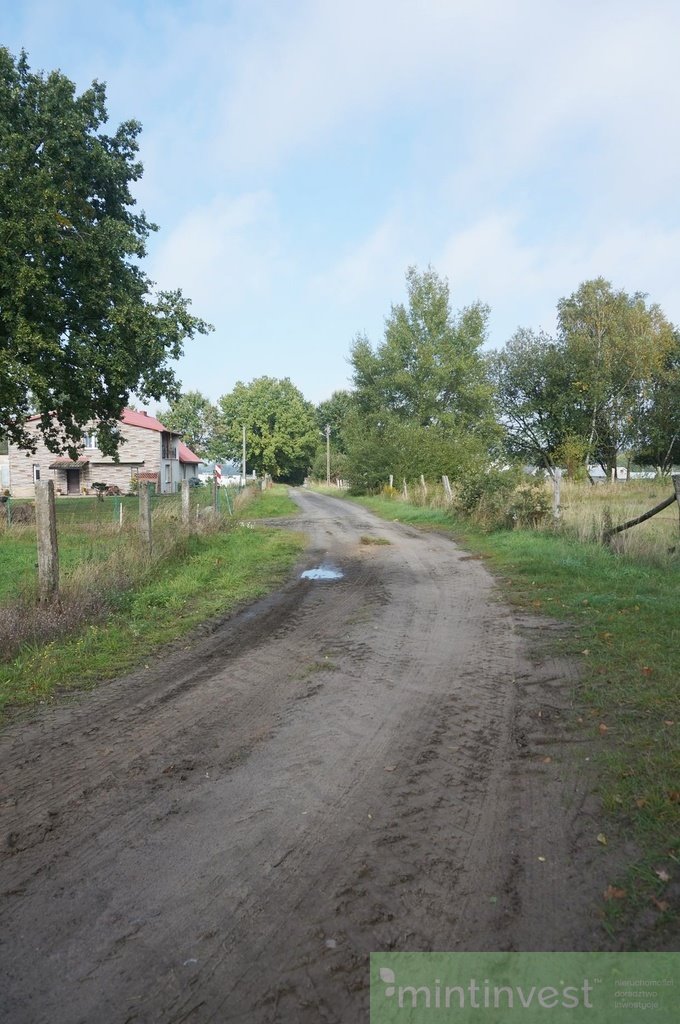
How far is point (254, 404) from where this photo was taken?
68.6 m

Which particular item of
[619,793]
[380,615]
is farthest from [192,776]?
[380,615]

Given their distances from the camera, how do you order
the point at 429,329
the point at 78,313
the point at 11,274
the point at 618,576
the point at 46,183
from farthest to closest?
the point at 429,329
the point at 78,313
the point at 46,183
the point at 11,274
the point at 618,576

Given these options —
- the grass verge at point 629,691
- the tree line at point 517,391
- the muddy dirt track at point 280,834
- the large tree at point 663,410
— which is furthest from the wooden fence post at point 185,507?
the large tree at point 663,410

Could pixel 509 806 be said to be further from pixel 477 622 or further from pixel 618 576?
pixel 618 576

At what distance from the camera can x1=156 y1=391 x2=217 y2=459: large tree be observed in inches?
3878

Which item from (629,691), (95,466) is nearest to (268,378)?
(95,466)

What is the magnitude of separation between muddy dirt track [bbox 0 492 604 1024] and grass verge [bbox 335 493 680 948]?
0.56ft

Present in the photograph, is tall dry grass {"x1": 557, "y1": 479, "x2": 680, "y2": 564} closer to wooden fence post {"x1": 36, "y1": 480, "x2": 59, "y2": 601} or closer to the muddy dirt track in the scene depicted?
the muddy dirt track

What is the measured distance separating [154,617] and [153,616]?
0.05 meters

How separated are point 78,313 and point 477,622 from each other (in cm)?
1748

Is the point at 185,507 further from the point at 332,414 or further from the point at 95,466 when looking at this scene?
the point at 332,414

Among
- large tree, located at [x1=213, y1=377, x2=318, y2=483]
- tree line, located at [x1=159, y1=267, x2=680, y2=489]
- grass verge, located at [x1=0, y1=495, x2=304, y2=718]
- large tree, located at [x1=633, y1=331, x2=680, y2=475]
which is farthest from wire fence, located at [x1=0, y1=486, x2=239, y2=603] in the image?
large tree, located at [x1=213, y1=377, x2=318, y2=483]

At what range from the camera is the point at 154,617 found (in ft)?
26.6

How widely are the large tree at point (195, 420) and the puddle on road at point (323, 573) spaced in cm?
8803
